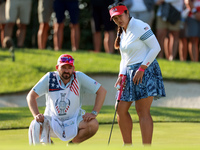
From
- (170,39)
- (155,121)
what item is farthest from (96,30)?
(155,121)

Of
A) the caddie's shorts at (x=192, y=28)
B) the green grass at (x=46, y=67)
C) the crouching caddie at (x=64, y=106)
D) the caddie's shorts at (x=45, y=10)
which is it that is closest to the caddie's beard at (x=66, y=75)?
the crouching caddie at (x=64, y=106)

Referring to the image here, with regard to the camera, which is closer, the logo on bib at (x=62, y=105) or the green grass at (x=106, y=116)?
the logo on bib at (x=62, y=105)

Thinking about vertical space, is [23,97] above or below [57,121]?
below

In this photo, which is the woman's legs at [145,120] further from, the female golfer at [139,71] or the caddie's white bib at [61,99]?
the caddie's white bib at [61,99]

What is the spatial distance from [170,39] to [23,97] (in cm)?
384

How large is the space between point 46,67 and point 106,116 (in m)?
4.32

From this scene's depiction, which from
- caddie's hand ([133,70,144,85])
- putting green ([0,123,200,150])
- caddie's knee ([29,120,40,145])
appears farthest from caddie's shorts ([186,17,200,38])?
caddie's knee ([29,120,40,145])

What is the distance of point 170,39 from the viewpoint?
42.9 feet

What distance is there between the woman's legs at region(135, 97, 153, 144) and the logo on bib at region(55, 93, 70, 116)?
730mm

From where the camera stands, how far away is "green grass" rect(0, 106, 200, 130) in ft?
26.0

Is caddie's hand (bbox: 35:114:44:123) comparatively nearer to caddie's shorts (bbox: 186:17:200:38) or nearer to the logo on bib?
the logo on bib

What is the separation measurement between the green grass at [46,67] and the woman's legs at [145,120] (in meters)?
6.79

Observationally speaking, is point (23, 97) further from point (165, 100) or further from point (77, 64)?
point (165, 100)

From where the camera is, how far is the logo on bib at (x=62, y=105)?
216 inches
